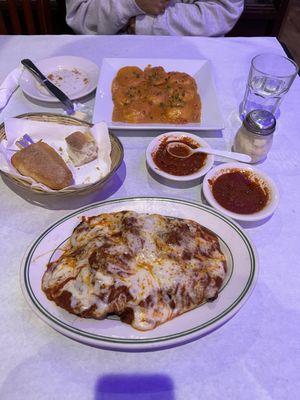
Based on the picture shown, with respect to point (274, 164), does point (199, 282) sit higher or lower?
higher

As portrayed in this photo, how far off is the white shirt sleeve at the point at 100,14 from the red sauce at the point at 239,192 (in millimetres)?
1264

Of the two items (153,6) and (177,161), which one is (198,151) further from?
(153,6)

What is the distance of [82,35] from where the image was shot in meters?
1.96

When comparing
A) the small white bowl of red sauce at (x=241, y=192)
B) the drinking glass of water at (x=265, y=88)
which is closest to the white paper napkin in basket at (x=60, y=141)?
the small white bowl of red sauce at (x=241, y=192)

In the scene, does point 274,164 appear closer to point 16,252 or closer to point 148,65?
point 148,65

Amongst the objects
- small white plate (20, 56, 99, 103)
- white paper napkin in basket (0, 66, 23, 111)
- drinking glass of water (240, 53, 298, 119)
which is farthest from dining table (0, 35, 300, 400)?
white paper napkin in basket (0, 66, 23, 111)

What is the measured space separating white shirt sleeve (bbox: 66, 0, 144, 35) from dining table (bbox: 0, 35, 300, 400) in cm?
91

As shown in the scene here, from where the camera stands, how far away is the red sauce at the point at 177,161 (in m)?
1.25

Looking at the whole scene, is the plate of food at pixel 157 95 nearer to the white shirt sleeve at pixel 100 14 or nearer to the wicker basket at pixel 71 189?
the wicker basket at pixel 71 189

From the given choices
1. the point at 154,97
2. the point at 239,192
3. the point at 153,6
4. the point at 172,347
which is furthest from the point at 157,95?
the point at 172,347

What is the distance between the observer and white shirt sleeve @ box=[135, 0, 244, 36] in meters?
1.96

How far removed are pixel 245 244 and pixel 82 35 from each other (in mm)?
1603

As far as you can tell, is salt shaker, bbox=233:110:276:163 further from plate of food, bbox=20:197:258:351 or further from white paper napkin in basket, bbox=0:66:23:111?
white paper napkin in basket, bbox=0:66:23:111

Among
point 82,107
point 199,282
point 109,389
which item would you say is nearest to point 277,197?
point 199,282
